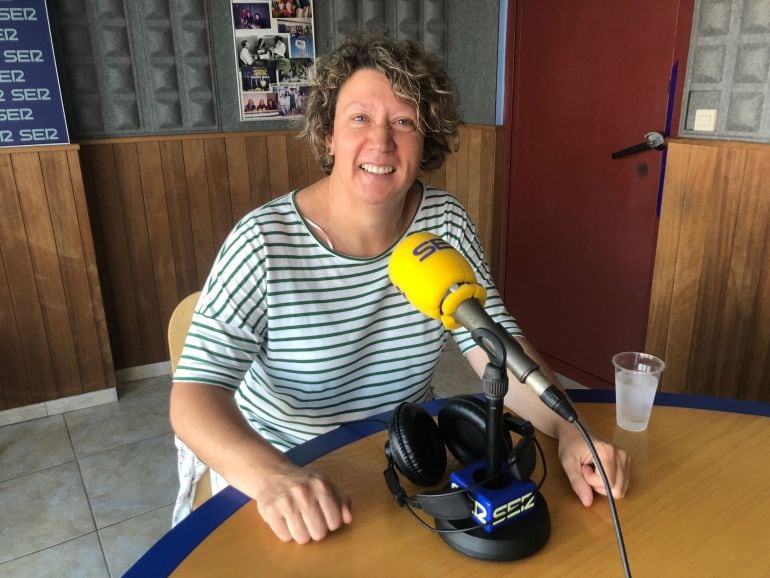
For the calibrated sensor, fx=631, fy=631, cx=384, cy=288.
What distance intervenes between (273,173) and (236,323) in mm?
2252

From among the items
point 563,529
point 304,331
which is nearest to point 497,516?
point 563,529

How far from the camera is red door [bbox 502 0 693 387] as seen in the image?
2.50m

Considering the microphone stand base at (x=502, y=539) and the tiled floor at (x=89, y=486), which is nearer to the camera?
the microphone stand base at (x=502, y=539)

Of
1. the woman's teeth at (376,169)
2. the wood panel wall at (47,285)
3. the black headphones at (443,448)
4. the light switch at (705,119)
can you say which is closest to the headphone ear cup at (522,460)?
the black headphones at (443,448)

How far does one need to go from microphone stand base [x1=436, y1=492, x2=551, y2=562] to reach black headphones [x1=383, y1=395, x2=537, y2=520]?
2 cm

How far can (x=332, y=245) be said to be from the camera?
127 cm

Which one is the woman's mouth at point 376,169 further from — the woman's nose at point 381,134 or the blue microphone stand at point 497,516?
the blue microphone stand at point 497,516

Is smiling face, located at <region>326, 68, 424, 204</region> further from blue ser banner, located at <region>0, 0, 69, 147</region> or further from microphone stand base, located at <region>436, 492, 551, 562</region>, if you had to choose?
blue ser banner, located at <region>0, 0, 69, 147</region>

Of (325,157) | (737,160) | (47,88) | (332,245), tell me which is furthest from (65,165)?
(737,160)

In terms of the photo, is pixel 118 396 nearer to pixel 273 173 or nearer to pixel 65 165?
pixel 65 165

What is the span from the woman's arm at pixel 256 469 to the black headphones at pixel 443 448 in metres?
0.10

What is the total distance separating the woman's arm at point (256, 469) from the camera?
839 mm

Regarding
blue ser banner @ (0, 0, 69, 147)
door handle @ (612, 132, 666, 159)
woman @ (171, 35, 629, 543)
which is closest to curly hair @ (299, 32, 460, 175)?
woman @ (171, 35, 629, 543)

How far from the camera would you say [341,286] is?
4.09ft
